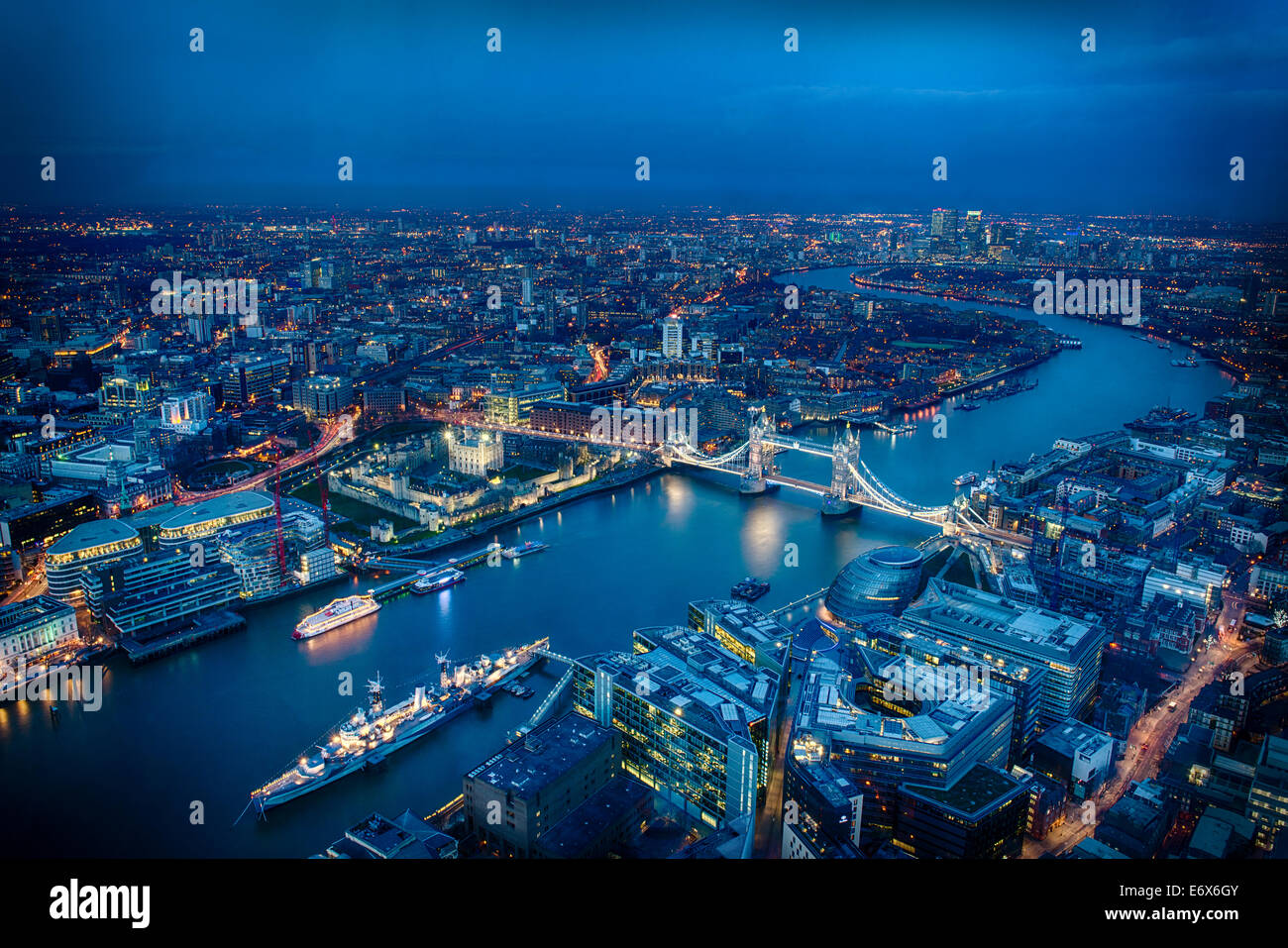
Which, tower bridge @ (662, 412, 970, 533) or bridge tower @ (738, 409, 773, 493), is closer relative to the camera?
tower bridge @ (662, 412, 970, 533)

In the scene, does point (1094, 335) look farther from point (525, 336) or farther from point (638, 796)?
point (638, 796)

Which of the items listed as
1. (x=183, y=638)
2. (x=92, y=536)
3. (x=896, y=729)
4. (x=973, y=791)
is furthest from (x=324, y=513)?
(x=973, y=791)

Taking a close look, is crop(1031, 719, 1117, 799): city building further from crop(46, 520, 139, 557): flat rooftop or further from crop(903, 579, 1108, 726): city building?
crop(46, 520, 139, 557): flat rooftop

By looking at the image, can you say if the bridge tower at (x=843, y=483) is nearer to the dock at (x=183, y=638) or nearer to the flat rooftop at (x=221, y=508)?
the flat rooftop at (x=221, y=508)

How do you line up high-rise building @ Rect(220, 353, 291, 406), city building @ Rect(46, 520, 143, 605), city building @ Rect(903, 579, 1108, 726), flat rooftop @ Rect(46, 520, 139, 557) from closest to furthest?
city building @ Rect(903, 579, 1108, 726) < city building @ Rect(46, 520, 143, 605) < flat rooftop @ Rect(46, 520, 139, 557) < high-rise building @ Rect(220, 353, 291, 406)

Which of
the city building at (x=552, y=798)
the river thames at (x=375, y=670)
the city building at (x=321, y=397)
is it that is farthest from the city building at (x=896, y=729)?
the city building at (x=321, y=397)

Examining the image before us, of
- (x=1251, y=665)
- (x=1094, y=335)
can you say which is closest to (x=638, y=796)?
(x=1251, y=665)

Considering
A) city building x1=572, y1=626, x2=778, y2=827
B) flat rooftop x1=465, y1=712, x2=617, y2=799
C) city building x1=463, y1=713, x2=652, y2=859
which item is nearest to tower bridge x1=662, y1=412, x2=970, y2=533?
city building x1=572, y1=626, x2=778, y2=827
